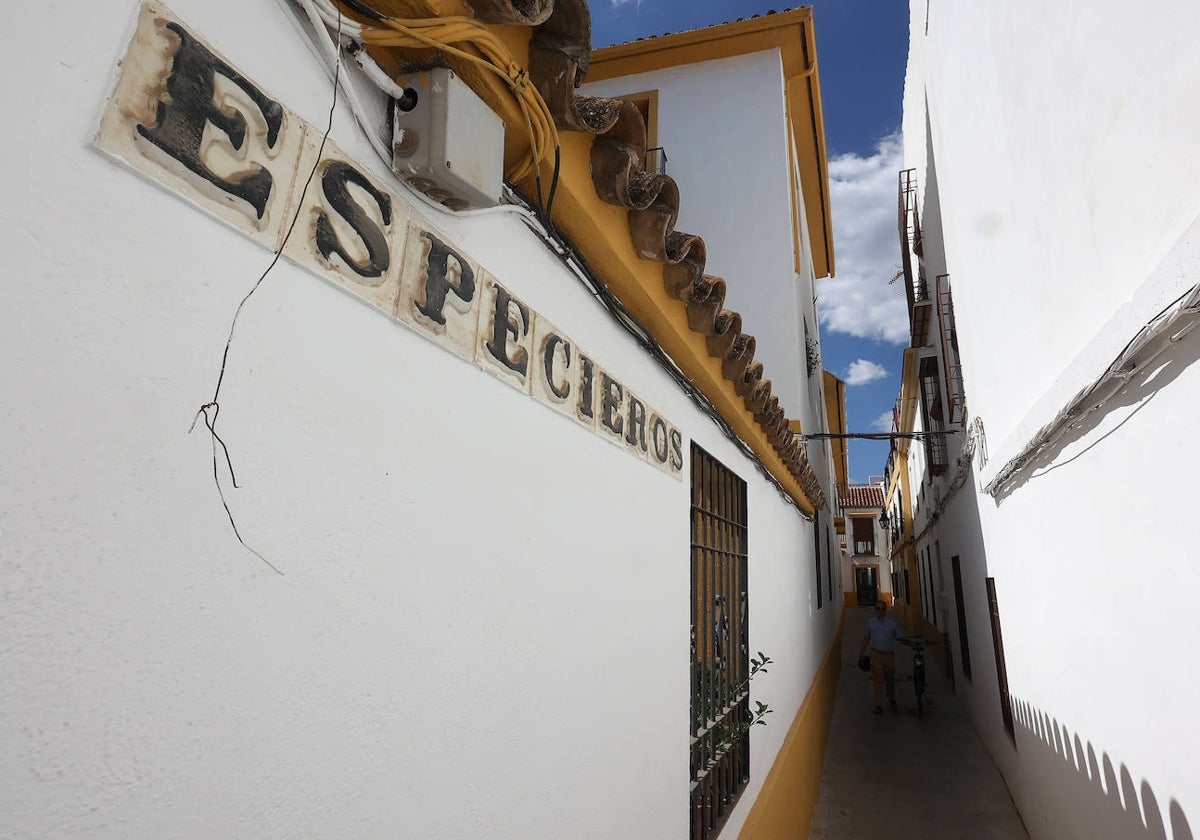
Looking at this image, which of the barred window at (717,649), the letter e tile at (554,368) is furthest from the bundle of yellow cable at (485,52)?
the barred window at (717,649)

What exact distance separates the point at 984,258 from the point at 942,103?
221 centimetres

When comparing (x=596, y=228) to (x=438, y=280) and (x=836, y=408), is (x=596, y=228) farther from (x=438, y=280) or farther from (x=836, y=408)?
(x=836, y=408)

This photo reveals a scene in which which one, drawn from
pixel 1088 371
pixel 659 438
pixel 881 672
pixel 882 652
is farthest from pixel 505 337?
pixel 881 672

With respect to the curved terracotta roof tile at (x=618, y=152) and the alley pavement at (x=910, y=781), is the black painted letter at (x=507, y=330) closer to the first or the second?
the curved terracotta roof tile at (x=618, y=152)

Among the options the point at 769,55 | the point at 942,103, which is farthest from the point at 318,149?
the point at 769,55

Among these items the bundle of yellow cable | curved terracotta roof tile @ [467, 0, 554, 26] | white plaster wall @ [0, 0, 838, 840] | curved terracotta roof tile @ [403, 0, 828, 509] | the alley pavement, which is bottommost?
the alley pavement

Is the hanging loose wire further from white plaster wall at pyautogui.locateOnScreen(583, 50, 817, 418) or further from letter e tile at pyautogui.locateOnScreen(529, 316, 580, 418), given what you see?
white plaster wall at pyautogui.locateOnScreen(583, 50, 817, 418)

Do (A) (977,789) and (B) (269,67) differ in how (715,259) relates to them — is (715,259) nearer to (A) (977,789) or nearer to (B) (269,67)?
(A) (977,789)

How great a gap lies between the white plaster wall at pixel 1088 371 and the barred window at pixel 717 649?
1.76 meters

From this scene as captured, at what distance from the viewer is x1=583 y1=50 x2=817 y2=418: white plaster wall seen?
8.45 metres

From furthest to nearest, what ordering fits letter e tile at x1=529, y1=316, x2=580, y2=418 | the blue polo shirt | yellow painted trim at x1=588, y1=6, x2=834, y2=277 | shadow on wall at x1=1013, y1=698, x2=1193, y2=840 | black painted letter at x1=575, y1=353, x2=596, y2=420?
the blue polo shirt → yellow painted trim at x1=588, y1=6, x2=834, y2=277 → shadow on wall at x1=1013, y1=698, x2=1193, y2=840 → black painted letter at x1=575, y1=353, x2=596, y2=420 → letter e tile at x1=529, y1=316, x2=580, y2=418

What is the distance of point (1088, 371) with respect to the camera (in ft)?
9.53

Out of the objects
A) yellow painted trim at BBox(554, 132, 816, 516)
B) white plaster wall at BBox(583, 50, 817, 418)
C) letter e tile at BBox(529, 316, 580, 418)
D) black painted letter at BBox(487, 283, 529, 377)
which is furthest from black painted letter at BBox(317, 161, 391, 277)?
white plaster wall at BBox(583, 50, 817, 418)

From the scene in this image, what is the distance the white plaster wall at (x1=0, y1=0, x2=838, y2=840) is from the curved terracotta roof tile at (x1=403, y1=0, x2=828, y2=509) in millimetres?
351
